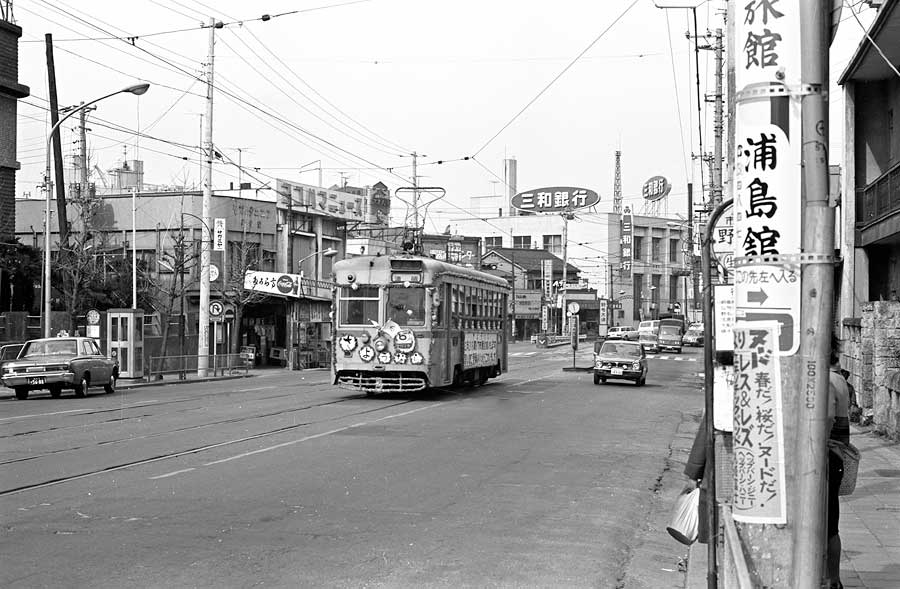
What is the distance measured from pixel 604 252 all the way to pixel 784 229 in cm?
10474

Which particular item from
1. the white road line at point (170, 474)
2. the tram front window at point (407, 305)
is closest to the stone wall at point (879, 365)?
the tram front window at point (407, 305)

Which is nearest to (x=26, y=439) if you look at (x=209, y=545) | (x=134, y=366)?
(x=209, y=545)

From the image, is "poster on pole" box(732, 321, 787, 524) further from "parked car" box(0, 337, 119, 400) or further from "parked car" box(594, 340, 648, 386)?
"parked car" box(594, 340, 648, 386)

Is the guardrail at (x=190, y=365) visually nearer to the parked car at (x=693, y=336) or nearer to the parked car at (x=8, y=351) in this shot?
the parked car at (x=8, y=351)

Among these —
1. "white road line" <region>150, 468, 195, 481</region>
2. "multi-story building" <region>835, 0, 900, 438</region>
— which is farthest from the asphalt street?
"multi-story building" <region>835, 0, 900, 438</region>

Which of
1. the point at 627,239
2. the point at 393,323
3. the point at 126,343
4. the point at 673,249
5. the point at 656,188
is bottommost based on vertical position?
the point at 126,343

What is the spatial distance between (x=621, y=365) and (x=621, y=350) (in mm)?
1083

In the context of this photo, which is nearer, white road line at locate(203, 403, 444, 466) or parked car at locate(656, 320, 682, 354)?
white road line at locate(203, 403, 444, 466)

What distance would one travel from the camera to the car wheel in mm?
27467

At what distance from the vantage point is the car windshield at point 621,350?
34750mm

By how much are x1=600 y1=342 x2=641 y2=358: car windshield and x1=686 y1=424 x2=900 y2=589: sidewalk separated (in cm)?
1979

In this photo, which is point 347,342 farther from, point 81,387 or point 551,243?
point 551,243

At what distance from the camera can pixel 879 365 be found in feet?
59.2

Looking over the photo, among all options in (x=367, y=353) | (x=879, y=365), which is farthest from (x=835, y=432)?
(x=367, y=353)
